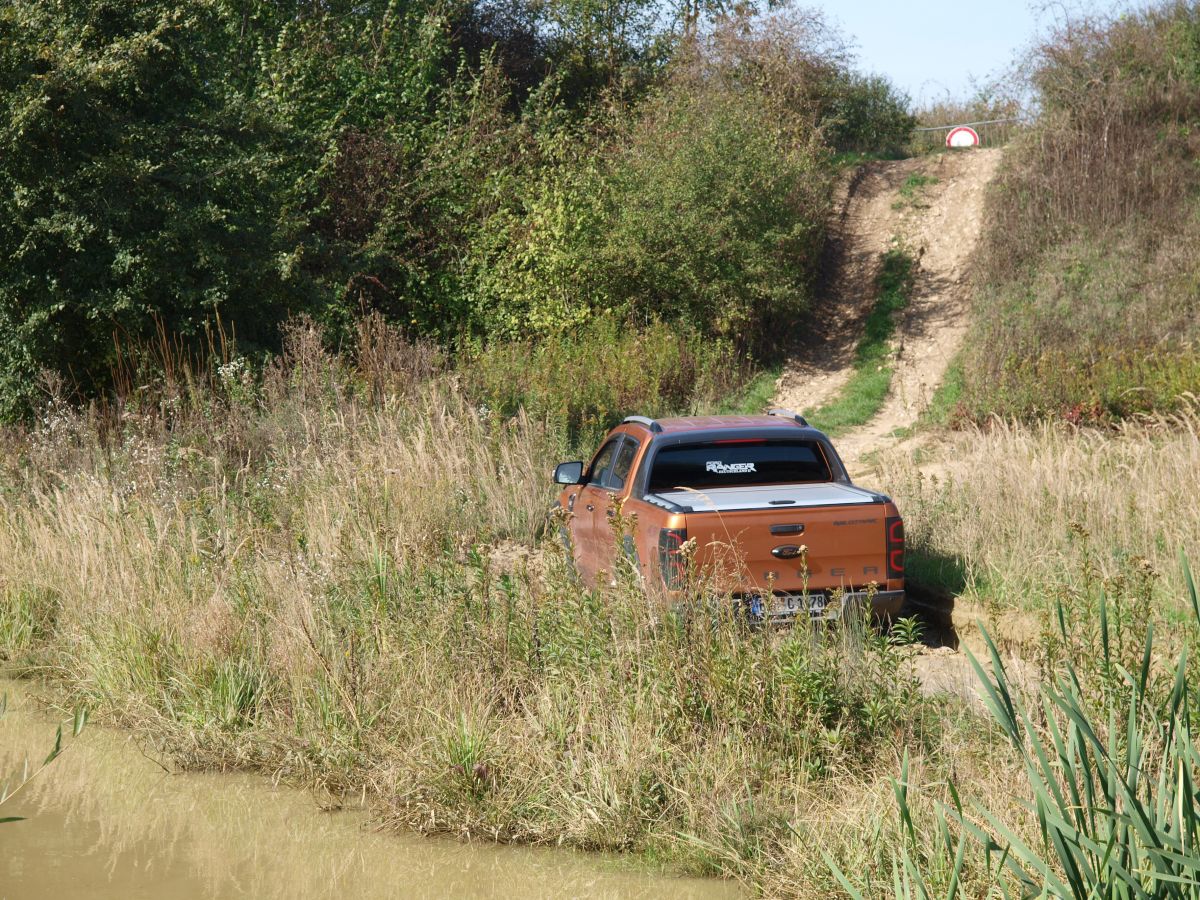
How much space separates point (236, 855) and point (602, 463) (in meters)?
4.59

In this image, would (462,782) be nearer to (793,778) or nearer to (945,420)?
(793,778)

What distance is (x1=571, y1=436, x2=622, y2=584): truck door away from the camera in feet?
30.2

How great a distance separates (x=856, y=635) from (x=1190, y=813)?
161 inches

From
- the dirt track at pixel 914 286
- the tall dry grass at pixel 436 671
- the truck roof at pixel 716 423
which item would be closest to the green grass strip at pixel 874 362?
the dirt track at pixel 914 286

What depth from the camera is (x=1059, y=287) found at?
2200cm

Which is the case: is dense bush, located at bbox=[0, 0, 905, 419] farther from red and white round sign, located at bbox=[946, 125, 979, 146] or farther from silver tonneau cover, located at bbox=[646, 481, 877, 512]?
silver tonneau cover, located at bbox=[646, 481, 877, 512]

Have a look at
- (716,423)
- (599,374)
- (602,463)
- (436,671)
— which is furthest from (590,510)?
(599,374)

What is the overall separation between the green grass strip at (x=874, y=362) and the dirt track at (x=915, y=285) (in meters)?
0.17

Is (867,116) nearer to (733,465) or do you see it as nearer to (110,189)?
(110,189)

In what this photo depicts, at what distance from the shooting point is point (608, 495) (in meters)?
8.88

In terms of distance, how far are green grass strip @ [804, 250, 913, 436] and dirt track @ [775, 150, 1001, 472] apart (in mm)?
171

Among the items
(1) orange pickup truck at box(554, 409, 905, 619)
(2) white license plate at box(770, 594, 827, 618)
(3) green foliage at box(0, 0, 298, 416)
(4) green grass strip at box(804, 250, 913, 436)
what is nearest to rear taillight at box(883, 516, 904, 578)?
(1) orange pickup truck at box(554, 409, 905, 619)

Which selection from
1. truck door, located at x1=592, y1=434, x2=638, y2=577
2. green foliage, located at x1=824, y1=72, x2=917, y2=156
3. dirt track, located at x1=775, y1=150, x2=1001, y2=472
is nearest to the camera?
truck door, located at x1=592, y1=434, x2=638, y2=577

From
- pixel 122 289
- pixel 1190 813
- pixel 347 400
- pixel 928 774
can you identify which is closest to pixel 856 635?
pixel 928 774
